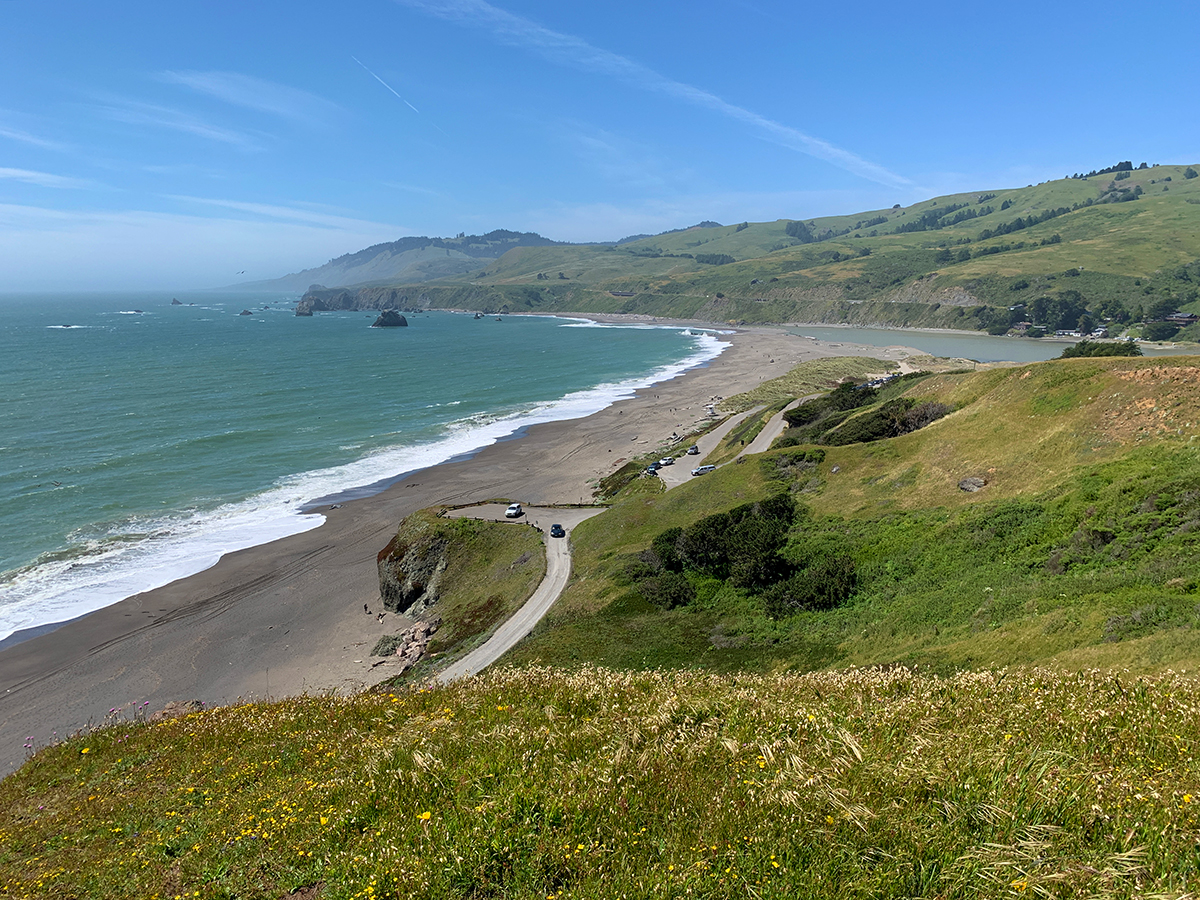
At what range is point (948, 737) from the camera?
7.50 metres

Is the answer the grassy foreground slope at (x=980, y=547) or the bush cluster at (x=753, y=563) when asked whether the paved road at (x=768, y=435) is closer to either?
the grassy foreground slope at (x=980, y=547)

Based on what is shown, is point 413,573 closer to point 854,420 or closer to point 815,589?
point 815,589

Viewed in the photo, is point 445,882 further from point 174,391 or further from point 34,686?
point 174,391

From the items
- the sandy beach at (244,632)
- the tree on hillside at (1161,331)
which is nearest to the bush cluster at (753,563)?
the sandy beach at (244,632)

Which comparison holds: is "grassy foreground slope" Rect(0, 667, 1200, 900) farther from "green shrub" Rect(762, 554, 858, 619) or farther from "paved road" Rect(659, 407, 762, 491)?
"paved road" Rect(659, 407, 762, 491)

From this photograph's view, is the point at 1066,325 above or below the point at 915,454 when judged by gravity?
above

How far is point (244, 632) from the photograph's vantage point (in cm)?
4194

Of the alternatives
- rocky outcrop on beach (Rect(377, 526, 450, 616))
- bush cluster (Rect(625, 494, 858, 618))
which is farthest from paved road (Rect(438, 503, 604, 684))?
bush cluster (Rect(625, 494, 858, 618))

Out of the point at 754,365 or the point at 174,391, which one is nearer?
the point at 174,391

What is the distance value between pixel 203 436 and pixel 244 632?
5186 cm

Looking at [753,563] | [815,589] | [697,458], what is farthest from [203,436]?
[815,589]

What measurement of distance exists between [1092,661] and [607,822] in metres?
14.5

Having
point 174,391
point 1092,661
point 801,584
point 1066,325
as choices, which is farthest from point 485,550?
point 1066,325

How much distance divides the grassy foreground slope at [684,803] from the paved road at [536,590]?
11.7m
